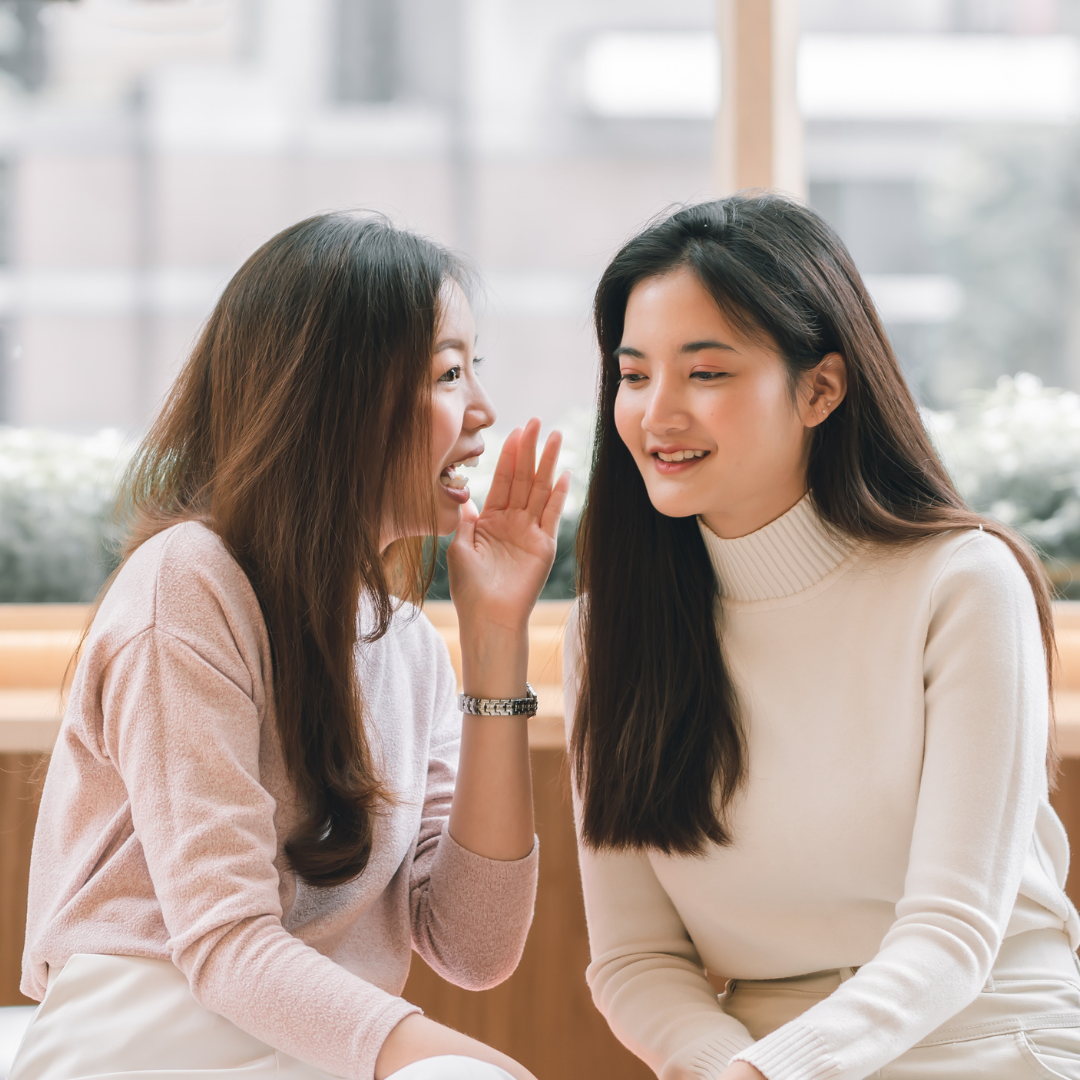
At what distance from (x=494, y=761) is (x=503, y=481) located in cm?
39

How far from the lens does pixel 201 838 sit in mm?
978

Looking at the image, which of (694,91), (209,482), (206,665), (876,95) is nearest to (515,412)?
(694,91)

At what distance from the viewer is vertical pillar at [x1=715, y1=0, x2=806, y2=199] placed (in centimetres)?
204

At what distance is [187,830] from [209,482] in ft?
1.26

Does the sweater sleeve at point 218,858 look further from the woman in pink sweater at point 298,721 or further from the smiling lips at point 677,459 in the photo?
the smiling lips at point 677,459

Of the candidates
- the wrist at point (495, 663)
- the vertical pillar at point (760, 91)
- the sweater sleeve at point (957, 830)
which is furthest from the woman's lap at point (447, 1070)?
the vertical pillar at point (760, 91)

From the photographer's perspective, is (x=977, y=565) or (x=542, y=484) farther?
Result: (x=542, y=484)

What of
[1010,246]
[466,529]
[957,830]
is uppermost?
[1010,246]

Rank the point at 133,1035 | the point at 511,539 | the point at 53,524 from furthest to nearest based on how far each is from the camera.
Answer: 1. the point at 53,524
2. the point at 511,539
3. the point at 133,1035

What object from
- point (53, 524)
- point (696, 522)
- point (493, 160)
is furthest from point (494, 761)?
point (493, 160)

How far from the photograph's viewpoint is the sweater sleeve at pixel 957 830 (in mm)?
973

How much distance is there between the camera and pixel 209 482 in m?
1.19

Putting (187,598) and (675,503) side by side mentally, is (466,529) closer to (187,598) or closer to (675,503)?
(675,503)

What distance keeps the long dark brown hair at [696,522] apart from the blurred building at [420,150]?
0.97 metres
